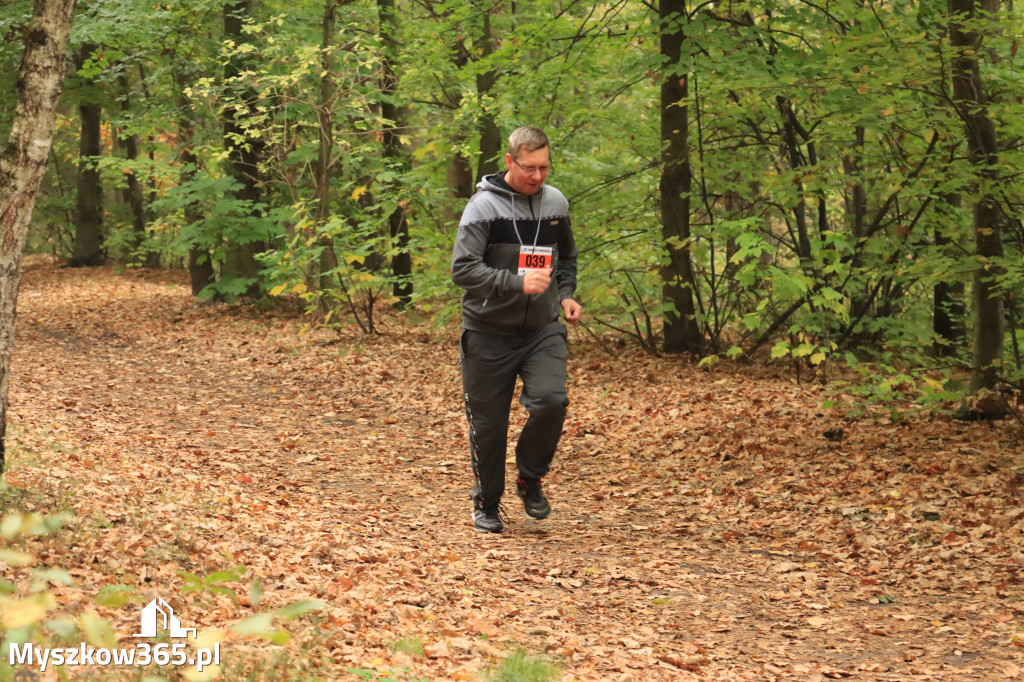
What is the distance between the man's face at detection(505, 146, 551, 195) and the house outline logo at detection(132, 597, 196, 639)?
10.2 feet

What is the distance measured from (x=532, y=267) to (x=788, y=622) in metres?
2.43

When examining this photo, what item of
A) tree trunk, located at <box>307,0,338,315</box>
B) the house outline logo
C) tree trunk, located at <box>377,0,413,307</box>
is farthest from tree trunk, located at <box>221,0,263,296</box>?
the house outline logo

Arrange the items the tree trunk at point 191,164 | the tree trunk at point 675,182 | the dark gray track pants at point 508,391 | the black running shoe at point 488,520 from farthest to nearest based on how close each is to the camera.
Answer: the tree trunk at point 191,164 → the tree trunk at point 675,182 → the black running shoe at point 488,520 → the dark gray track pants at point 508,391

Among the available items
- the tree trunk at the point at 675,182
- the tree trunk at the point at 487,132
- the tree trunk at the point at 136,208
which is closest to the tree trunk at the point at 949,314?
the tree trunk at the point at 675,182

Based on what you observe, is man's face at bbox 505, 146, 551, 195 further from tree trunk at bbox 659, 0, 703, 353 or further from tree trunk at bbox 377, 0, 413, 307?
tree trunk at bbox 377, 0, 413, 307

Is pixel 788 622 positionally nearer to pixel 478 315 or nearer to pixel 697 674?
pixel 697 674

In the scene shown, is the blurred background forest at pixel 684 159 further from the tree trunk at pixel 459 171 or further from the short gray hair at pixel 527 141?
the short gray hair at pixel 527 141

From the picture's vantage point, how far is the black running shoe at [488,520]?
19.3 ft

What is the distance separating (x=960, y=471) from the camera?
676 cm

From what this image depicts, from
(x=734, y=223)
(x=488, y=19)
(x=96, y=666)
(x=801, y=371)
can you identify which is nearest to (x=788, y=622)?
(x=96, y=666)

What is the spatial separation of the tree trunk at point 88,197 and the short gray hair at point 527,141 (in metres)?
18.8

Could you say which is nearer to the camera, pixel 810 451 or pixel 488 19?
pixel 810 451

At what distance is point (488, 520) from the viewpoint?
5895 millimetres

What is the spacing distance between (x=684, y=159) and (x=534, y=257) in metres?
5.57
